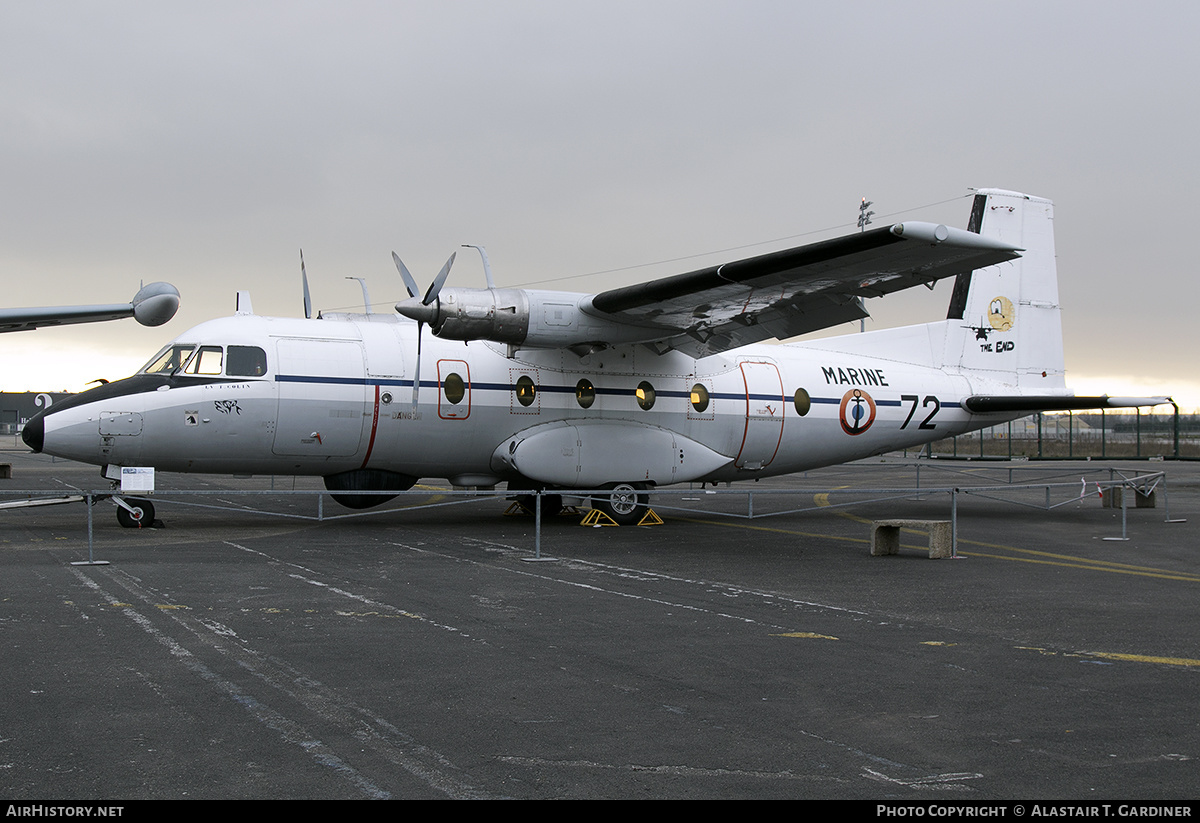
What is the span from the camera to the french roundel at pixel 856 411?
19.6 metres

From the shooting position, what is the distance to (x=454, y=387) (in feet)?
54.0

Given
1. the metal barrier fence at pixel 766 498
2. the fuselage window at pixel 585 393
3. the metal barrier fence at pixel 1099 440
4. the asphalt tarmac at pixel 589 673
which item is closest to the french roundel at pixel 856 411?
the metal barrier fence at pixel 766 498

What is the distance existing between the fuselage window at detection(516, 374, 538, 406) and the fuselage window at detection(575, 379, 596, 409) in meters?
0.82

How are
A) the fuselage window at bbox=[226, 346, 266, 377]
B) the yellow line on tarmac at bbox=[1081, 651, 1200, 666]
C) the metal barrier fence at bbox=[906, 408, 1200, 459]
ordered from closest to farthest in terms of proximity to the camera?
the yellow line on tarmac at bbox=[1081, 651, 1200, 666] → the fuselage window at bbox=[226, 346, 266, 377] → the metal barrier fence at bbox=[906, 408, 1200, 459]

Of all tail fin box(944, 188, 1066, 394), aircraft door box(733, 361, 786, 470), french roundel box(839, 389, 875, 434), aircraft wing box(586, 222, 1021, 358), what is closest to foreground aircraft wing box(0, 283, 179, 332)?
aircraft wing box(586, 222, 1021, 358)

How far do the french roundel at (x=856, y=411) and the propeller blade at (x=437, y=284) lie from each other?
890 cm

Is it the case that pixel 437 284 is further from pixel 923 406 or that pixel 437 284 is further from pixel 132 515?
pixel 923 406

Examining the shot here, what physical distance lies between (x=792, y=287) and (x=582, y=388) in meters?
4.43

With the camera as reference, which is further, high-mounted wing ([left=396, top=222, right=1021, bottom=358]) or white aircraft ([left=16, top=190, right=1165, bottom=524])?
white aircraft ([left=16, top=190, right=1165, bottom=524])

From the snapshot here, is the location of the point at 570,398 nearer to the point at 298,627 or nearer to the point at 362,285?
the point at 362,285

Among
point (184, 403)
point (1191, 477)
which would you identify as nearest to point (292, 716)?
point (184, 403)

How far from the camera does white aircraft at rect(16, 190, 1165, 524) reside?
1470 centimetres

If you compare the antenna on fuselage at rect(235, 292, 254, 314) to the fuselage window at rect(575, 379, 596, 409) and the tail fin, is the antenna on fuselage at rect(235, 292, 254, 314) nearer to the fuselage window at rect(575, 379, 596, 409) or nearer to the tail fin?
the fuselage window at rect(575, 379, 596, 409)

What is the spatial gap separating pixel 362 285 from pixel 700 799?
18.0 meters
